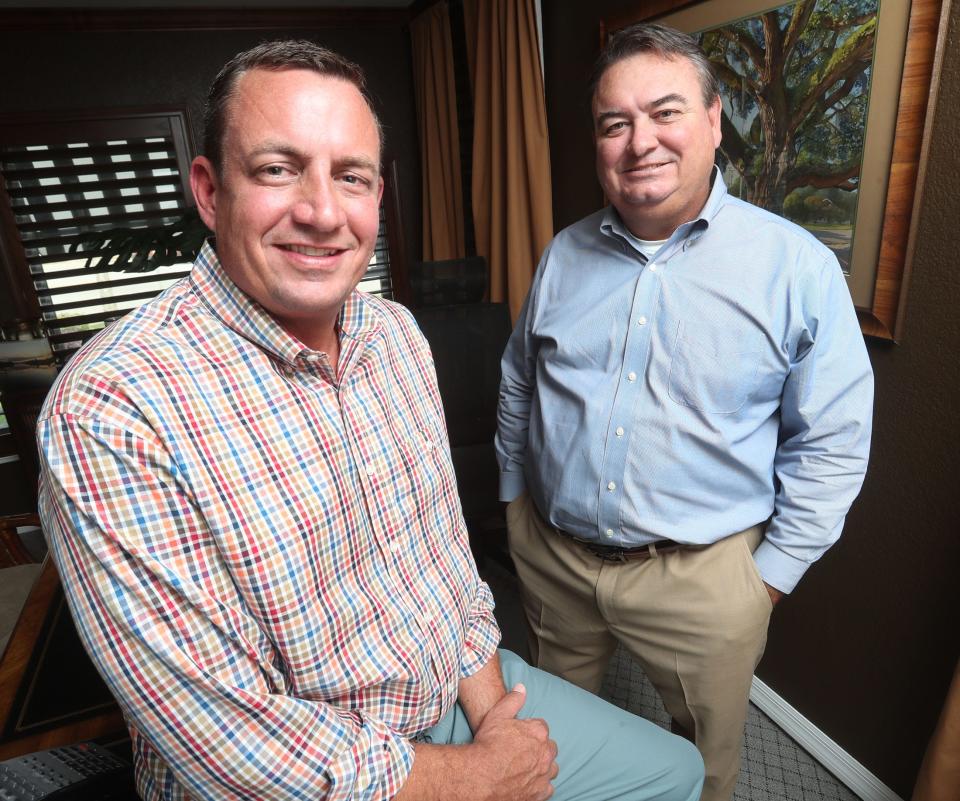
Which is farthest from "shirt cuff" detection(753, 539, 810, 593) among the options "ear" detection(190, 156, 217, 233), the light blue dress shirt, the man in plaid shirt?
"ear" detection(190, 156, 217, 233)

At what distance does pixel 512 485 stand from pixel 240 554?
88 cm

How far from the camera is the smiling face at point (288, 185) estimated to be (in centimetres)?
79

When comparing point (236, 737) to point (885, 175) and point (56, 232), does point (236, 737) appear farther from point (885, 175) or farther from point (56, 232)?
point (56, 232)

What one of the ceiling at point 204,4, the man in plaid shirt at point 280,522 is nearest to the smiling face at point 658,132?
the man in plaid shirt at point 280,522

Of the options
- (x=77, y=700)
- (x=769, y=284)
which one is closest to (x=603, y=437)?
(x=769, y=284)

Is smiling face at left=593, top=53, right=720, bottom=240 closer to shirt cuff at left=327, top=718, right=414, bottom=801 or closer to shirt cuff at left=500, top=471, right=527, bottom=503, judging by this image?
shirt cuff at left=500, top=471, right=527, bottom=503

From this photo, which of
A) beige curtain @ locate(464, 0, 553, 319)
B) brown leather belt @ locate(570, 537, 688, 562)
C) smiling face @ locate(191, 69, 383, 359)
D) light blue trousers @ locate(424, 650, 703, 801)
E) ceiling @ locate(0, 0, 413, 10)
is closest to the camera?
smiling face @ locate(191, 69, 383, 359)

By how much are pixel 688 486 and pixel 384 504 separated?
1.94 ft

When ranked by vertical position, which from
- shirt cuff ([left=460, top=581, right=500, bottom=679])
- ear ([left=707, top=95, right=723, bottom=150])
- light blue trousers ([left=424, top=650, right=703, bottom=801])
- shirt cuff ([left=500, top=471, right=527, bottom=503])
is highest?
ear ([left=707, top=95, right=723, bottom=150])

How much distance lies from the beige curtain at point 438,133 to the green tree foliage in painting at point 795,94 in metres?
→ 1.75

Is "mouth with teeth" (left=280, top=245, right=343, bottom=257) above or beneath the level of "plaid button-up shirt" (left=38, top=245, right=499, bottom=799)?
above

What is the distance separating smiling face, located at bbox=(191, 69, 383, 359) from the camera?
31.2 inches

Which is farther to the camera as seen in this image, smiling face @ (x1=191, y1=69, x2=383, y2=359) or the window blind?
the window blind

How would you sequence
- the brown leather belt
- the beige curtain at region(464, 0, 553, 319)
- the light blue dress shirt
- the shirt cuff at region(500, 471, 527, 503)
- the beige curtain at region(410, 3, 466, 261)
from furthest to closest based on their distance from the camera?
the beige curtain at region(410, 3, 466, 261) < the beige curtain at region(464, 0, 553, 319) < the shirt cuff at region(500, 471, 527, 503) < the brown leather belt < the light blue dress shirt
